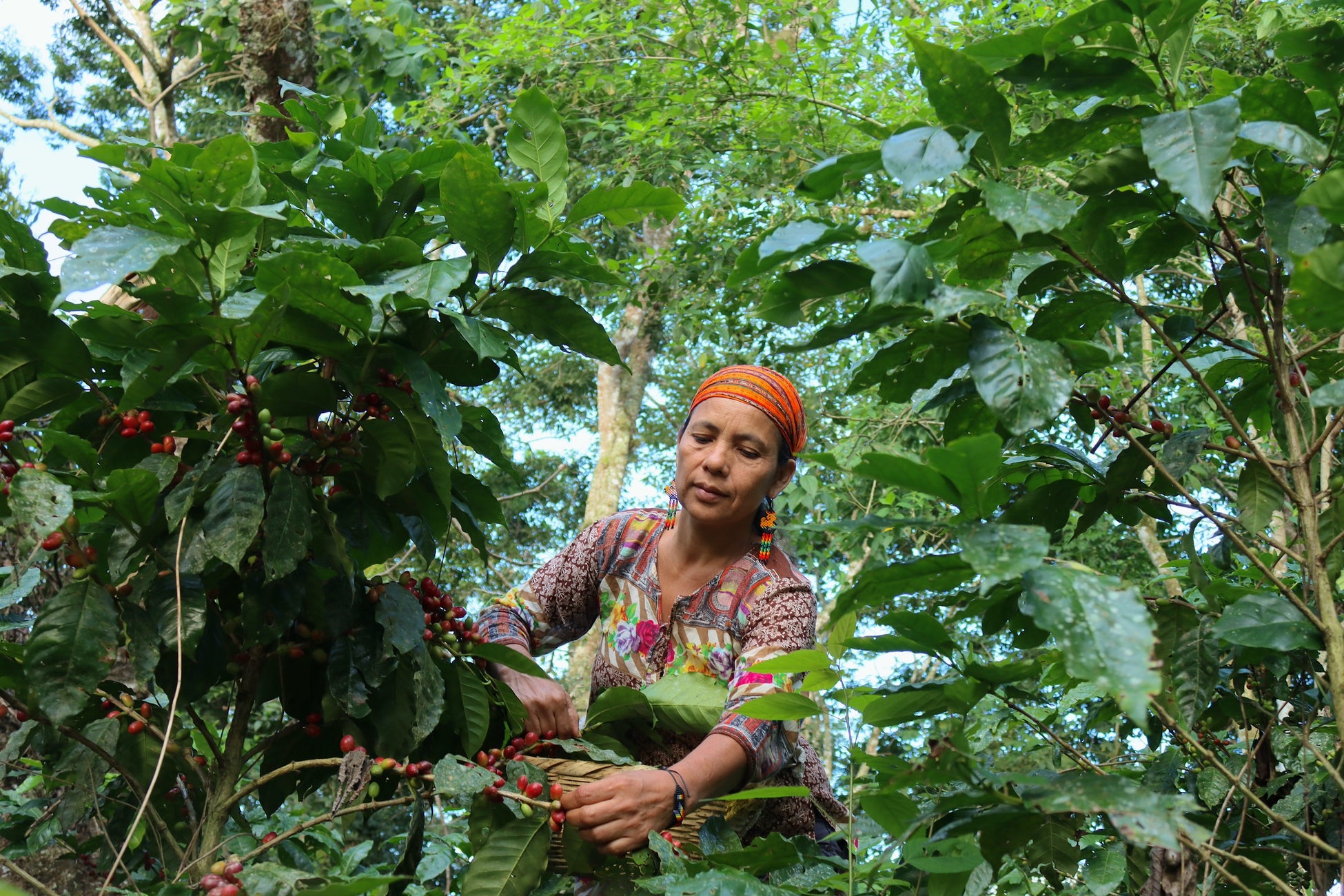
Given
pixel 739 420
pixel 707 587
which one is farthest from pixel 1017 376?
pixel 707 587

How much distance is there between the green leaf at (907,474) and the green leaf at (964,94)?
35 centimetres

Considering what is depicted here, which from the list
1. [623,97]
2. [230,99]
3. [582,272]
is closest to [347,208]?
[582,272]

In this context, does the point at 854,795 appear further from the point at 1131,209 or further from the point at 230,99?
the point at 230,99

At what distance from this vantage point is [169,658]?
134cm

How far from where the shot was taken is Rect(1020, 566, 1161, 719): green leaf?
764 millimetres

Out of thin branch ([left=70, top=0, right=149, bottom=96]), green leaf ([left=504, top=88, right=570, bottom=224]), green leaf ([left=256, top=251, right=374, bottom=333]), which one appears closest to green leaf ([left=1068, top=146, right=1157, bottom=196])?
green leaf ([left=504, top=88, right=570, bottom=224])

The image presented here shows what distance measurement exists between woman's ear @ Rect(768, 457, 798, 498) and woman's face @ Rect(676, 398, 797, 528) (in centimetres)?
5

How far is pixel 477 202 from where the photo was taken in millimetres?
1288

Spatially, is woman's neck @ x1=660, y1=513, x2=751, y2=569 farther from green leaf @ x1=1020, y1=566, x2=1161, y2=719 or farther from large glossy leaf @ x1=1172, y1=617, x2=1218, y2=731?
green leaf @ x1=1020, y1=566, x2=1161, y2=719

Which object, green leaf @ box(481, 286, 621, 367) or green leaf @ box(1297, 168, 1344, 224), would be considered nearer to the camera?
green leaf @ box(1297, 168, 1344, 224)

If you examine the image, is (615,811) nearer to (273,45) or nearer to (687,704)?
(687,704)

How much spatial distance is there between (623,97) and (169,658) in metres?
6.01

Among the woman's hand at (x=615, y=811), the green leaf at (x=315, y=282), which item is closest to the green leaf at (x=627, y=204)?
the green leaf at (x=315, y=282)

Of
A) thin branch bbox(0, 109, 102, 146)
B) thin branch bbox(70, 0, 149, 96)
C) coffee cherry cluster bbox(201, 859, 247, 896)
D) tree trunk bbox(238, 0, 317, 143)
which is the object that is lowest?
coffee cherry cluster bbox(201, 859, 247, 896)
